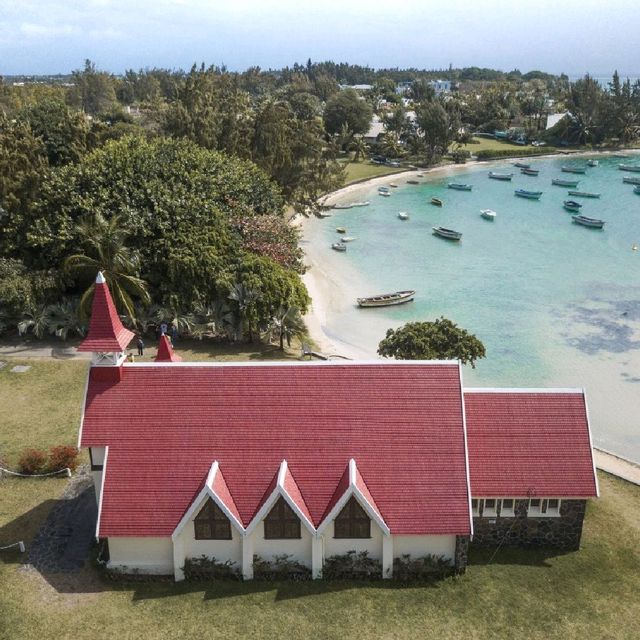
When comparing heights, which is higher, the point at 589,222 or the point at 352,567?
the point at 352,567

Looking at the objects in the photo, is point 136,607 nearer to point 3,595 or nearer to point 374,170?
point 3,595

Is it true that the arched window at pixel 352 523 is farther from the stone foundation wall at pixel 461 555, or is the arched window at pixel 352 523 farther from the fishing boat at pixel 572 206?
the fishing boat at pixel 572 206

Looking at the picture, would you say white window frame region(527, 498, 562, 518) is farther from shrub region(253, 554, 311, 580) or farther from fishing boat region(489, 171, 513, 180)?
fishing boat region(489, 171, 513, 180)

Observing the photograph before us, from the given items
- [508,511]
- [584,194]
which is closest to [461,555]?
[508,511]

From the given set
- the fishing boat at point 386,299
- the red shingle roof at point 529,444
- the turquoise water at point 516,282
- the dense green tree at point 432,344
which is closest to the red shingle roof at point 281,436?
the red shingle roof at point 529,444

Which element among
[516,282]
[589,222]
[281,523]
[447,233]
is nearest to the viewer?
[281,523]

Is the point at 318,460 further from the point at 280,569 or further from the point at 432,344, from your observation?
the point at 432,344
